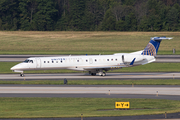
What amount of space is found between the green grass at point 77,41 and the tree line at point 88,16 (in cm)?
789

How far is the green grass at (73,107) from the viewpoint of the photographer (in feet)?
72.0

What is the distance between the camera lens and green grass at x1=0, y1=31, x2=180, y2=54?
95.2 metres

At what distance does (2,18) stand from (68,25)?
27858 mm

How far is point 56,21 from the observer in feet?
438

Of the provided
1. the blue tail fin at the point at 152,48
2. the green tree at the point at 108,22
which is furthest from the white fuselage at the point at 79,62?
the green tree at the point at 108,22

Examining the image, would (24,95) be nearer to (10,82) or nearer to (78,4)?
(10,82)

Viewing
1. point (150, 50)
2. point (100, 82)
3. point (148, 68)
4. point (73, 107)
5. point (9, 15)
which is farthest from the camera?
point (9, 15)

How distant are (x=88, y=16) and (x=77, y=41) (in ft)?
85.6

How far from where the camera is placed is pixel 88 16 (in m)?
131

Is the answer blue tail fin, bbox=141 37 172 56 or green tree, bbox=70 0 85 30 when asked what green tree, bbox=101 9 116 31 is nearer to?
green tree, bbox=70 0 85 30

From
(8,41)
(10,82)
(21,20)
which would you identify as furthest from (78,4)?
(10,82)

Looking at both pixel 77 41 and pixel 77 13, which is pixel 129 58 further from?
pixel 77 13

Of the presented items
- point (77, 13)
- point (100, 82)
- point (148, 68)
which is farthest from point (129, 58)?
point (77, 13)

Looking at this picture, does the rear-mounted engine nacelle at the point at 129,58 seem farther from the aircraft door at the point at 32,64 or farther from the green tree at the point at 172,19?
the green tree at the point at 172,19
